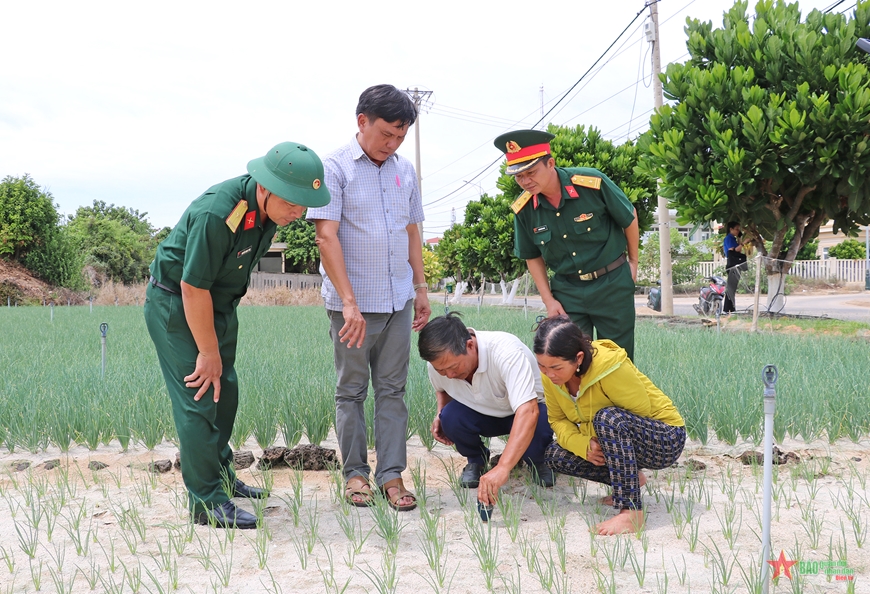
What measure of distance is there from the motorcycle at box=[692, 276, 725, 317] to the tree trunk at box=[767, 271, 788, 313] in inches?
42.7

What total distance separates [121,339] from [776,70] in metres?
8.86

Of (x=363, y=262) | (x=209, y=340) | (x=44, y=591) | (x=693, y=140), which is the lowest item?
(x=44, y=591)

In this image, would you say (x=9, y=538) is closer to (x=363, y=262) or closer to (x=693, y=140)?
(x=363, y=262)

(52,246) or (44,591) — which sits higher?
(52,246)

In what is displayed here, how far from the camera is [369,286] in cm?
268

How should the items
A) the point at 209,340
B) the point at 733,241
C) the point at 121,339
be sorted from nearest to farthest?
the point at 209,340
the point at 121,339
the point at 733,241

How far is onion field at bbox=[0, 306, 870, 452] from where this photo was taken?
11.4 feet

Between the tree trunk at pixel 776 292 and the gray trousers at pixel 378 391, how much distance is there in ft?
27.3

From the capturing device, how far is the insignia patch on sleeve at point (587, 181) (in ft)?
10.1

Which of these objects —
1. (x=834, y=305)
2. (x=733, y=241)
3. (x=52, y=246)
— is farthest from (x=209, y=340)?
(x=52, y=246)

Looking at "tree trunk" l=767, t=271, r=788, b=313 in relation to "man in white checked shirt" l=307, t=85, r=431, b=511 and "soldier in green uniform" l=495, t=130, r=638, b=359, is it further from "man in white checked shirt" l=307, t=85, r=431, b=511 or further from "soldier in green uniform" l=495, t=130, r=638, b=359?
"man in white checked shirt" l=307, t=85, r=431, b=511

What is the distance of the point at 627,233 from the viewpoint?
3.20m

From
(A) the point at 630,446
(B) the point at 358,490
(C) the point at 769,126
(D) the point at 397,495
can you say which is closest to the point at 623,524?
(A) the point at 630,446

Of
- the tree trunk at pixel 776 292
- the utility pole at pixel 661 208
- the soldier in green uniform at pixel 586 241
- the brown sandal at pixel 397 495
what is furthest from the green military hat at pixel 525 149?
the utility pole at pixel 661 208
